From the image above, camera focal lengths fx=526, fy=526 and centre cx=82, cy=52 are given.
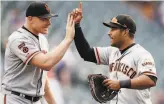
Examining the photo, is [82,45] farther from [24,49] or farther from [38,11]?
[24,49]

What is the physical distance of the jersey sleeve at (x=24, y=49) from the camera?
4.48m

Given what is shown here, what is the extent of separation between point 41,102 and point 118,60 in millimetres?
835

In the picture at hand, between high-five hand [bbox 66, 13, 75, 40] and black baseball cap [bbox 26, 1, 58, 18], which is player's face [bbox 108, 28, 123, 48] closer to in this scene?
high-five hand [bbox 66, 13, 75, 40]

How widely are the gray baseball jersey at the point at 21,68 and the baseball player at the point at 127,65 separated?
1.61 ft

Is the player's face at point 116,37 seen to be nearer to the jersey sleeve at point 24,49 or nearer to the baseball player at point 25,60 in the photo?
the baseball player at point 25,60

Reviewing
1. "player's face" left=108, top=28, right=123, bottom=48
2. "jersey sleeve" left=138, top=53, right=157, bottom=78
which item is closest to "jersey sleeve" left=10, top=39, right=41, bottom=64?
"player's face" left=108, top=28, right=123, bottom=48

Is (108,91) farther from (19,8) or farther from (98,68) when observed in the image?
(19,8)

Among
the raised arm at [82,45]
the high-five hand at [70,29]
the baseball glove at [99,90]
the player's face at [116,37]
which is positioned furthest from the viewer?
the raised arm at [82,45]

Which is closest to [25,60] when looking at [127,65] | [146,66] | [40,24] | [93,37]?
[40,24]

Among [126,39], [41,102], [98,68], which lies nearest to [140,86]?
[126,39]

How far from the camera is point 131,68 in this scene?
4.76 meters

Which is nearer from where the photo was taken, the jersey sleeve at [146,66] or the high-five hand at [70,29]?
the high-five hand at [70,29]

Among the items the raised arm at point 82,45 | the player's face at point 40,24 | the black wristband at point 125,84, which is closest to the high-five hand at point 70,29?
the player's face at point 40,24

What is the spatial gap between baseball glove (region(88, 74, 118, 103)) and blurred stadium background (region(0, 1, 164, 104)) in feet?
11.9
